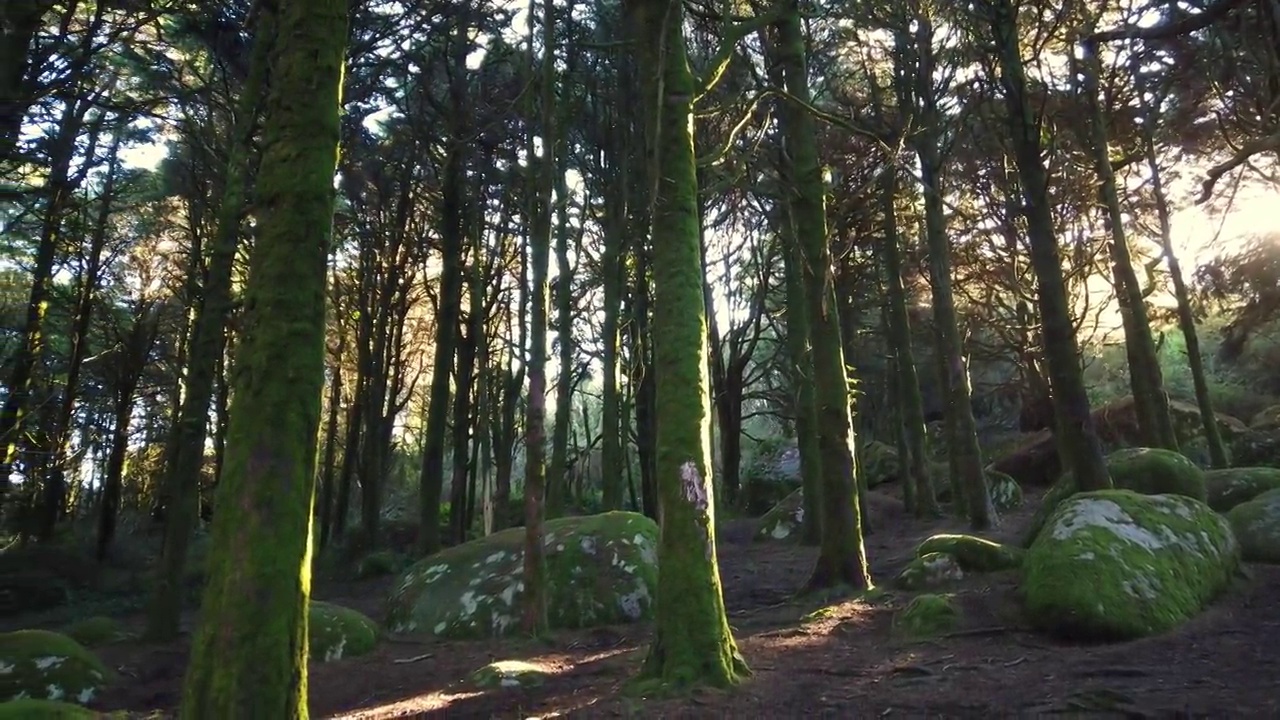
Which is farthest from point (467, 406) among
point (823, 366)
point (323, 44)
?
point (323, 44)

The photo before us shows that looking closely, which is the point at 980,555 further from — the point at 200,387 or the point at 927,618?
the point at 200,387

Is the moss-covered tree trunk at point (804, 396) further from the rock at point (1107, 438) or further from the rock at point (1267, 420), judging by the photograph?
the rock at point (1267, 420)

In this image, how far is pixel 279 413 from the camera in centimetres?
405

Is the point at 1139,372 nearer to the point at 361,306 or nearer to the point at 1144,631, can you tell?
the point at 1144,631

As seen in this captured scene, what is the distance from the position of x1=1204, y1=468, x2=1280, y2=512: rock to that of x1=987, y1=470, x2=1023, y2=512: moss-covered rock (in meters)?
5.55

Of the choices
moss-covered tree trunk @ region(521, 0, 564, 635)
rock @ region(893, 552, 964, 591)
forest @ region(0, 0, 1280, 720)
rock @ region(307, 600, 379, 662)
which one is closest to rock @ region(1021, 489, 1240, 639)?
forest @ region(0, 0, 1280, 720)

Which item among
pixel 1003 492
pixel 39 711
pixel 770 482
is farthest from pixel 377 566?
pixel 1003 492

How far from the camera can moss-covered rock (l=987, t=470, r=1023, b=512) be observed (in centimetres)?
1598

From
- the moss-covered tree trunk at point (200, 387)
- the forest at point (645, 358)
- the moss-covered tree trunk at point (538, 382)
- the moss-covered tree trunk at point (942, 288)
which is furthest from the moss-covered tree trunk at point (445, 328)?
the moss-covered tree trunk at point (942, 288)

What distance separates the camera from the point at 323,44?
452 cm

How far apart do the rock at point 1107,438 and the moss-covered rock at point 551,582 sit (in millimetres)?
13028

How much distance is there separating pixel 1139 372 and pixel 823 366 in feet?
27.7

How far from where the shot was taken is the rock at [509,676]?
19.4 feet

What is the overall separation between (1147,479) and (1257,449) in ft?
31.9
